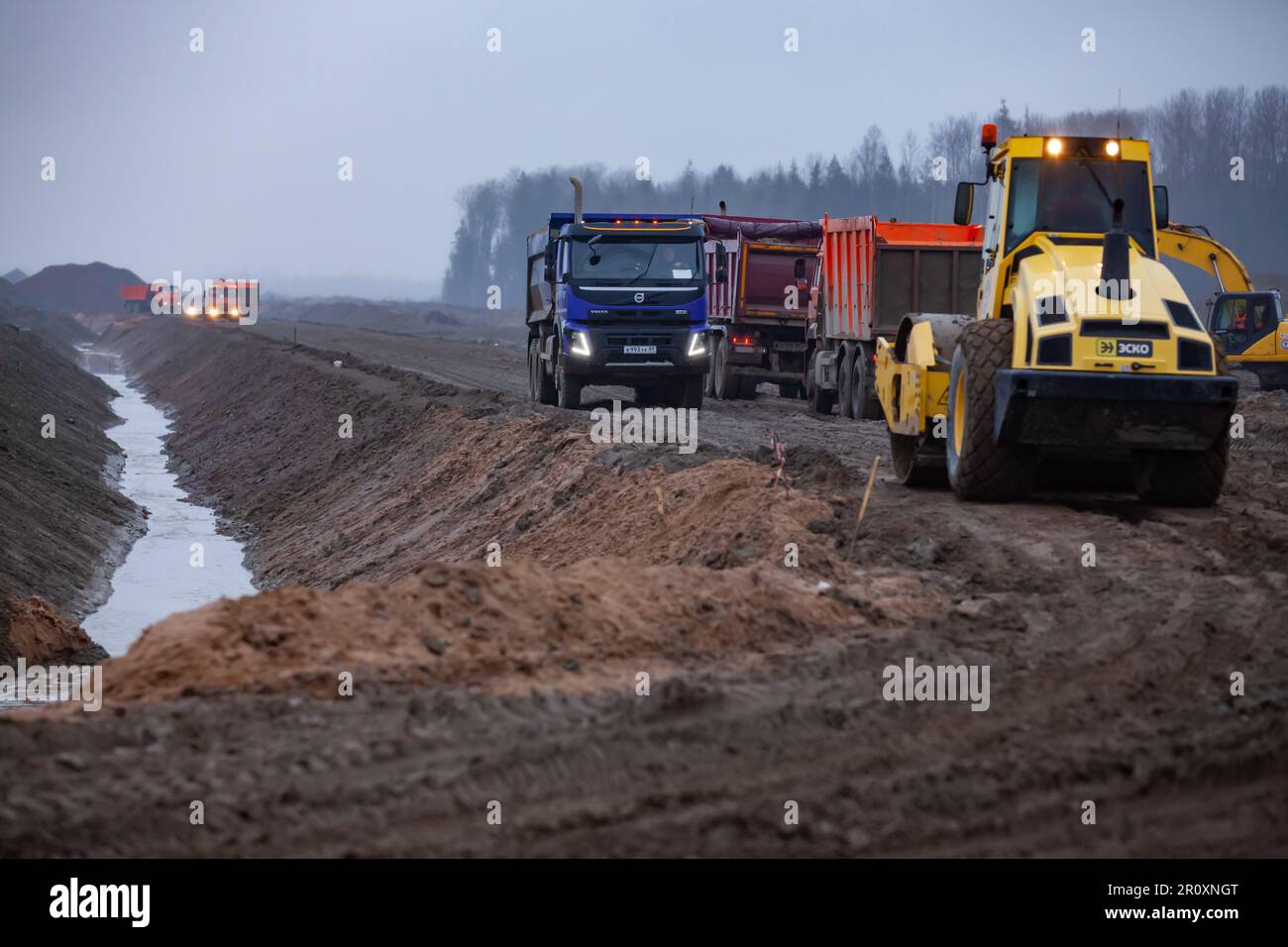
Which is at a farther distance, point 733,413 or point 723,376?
point 723,376

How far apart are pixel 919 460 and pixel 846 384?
33.4 ft

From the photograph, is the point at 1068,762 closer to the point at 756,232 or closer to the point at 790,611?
the point at 790,611

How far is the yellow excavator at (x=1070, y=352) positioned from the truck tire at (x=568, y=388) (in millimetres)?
9943

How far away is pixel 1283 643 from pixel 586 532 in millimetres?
7784

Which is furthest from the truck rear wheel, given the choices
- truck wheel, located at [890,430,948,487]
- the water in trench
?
truck wheel, located at [890,430,948,487]

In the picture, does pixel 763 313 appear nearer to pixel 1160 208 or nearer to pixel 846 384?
pixel 846 384

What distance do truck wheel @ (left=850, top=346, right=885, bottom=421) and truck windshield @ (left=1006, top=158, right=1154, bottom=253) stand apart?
9.82 metres

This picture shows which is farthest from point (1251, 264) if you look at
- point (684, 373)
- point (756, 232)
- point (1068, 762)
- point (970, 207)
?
point (1068, 762)

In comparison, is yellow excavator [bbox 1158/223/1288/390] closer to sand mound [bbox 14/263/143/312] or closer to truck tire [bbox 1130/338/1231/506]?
truck tire [bbox 1130/338/1231/506]

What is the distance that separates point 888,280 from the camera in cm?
2147

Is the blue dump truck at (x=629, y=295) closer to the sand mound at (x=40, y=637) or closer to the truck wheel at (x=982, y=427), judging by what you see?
the sand mound at (x=40, y=637)

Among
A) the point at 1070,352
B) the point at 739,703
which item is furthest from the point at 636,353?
the point at 739,703

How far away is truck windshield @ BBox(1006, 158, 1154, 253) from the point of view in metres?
12.0

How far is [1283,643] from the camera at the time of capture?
771 cm
